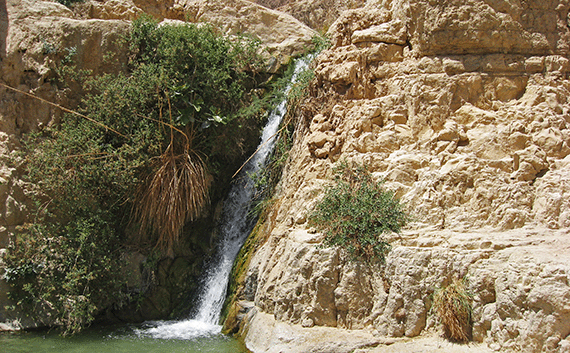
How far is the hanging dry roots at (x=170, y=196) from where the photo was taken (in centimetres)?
830

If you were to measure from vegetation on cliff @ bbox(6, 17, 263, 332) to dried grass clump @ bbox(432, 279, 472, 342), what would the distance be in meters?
4.60

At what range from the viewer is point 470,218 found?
226 inches

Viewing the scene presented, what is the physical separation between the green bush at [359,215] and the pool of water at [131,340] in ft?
6.43

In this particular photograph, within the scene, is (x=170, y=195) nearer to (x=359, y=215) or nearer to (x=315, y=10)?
(x=359, y=215)

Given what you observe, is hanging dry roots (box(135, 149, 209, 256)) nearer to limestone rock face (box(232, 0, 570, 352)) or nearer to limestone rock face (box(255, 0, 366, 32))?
limestone rock face (box(232, 0, 570, 352))

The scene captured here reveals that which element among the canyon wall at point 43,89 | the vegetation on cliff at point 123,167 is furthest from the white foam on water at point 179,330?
the vegetation on cliff at point 123,167

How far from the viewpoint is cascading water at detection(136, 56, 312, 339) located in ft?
25.3

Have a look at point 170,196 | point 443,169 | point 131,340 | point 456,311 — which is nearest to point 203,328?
point 131,340

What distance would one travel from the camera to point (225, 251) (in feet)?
29.5

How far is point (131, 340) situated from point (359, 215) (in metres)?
3.88

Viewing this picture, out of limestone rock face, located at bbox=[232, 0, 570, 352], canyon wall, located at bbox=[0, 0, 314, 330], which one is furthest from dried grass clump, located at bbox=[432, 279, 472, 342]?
canyon wall, located at bbox=[0, 0, 314, 330]

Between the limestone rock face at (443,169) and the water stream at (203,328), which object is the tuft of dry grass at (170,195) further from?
the limestone rock face at (443,169)

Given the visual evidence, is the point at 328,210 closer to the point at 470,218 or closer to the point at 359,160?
the point at 359,160

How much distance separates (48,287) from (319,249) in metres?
4.59
